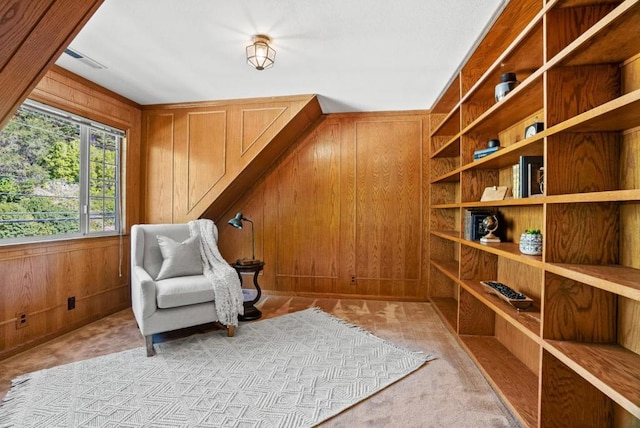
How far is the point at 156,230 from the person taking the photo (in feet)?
8.82

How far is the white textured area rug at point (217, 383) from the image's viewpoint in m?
1.50

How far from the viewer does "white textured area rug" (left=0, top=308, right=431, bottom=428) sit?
1502mm

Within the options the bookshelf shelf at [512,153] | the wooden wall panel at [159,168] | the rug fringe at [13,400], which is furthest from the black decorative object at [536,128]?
the wooden wall panel at [159,168]

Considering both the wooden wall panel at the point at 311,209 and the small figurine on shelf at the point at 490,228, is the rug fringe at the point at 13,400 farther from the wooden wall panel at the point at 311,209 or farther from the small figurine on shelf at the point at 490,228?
the small figurine on shelf at the point at 490,228

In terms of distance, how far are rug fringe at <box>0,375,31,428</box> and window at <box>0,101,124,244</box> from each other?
3.45 feet

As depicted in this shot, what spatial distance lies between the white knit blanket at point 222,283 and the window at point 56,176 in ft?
3.39

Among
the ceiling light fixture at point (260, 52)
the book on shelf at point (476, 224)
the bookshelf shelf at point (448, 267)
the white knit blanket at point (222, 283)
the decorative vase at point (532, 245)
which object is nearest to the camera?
the decorative vase at point (532, 245)

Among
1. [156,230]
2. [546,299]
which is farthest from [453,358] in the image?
Result: [156,230]

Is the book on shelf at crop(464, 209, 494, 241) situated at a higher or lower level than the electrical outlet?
higher

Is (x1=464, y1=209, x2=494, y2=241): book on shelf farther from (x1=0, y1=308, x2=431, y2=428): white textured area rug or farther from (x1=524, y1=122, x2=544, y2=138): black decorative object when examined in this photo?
(x1=0, y1=308, x2=431, y2=428): white textured area rug

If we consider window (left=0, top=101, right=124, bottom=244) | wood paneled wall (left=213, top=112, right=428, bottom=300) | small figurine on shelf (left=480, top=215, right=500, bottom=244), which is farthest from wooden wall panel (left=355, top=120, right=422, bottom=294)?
window (left=0, top=101, right=124, bottom=244)

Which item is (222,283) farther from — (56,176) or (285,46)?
(285,46)

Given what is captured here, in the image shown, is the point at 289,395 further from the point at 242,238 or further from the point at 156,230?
the point at 242,238

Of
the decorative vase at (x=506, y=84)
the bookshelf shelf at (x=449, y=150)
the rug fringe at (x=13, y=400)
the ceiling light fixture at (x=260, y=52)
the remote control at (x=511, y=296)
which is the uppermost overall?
the ceiling light fixture at (x=260, y=52)
